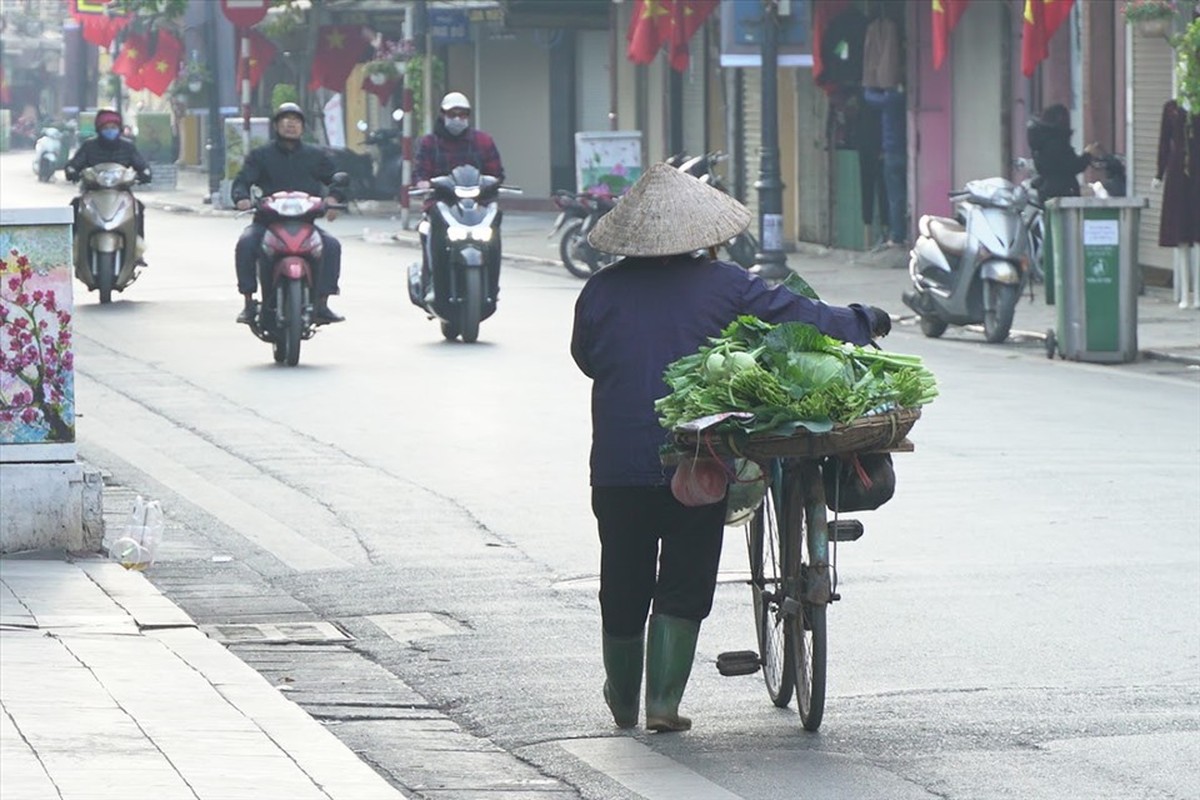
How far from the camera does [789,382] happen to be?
7.04 meters

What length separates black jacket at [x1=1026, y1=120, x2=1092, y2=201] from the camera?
22844 mm

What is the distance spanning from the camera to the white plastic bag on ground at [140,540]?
10.3m

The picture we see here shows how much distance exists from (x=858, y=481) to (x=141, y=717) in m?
2.07

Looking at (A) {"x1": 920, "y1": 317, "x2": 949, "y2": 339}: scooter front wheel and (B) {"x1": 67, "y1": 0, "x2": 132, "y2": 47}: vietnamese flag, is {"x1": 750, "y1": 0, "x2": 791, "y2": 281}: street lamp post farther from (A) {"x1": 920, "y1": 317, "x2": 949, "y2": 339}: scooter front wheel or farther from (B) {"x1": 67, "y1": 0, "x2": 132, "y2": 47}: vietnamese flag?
(B) {"x1": 67, "y1": 0, "x2": 132, "y2": 47}: vietnamese flag

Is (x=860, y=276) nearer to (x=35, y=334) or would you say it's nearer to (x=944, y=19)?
(x=944, y=19)

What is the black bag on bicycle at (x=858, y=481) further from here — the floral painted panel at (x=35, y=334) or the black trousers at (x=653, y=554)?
the floral painted panel at (x=35, y=334)

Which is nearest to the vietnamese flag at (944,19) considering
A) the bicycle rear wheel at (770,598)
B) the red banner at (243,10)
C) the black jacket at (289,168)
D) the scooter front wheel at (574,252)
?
the scooter front wheel at (574,252)

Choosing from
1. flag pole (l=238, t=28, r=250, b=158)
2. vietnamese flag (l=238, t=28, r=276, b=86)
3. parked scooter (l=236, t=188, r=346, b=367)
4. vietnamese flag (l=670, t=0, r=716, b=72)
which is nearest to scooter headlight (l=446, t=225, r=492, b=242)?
parked scooter (l=236, t=188, r=346, b=367)

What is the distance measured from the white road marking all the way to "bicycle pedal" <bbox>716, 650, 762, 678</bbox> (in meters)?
0.39

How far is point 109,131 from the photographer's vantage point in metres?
24.4

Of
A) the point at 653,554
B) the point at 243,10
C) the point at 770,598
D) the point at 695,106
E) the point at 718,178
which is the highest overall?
the point at 243,10

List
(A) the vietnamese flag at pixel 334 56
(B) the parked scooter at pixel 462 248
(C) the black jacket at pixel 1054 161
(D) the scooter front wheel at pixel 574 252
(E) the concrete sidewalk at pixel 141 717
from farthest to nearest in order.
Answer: (A) the vietnamese flag at pixel 334 56, (D) the scooter front wheel at pixel 574 252, (C) the black jacket at pixel 1054 161, (B) the parked scooter at pixel 462 248, (E) the concrete sidewalk at pixel 141 717

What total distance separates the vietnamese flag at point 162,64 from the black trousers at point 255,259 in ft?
159

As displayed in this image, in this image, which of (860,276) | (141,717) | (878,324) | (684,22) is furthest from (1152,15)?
(141,717)
